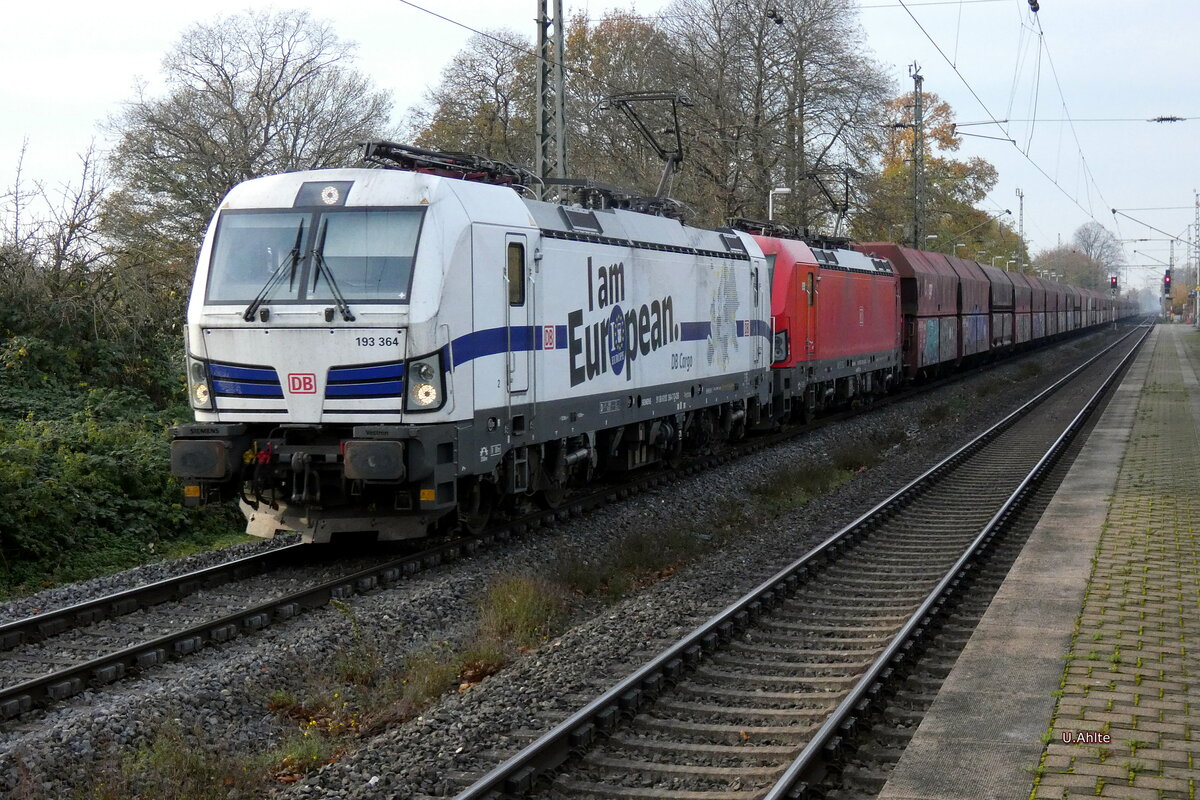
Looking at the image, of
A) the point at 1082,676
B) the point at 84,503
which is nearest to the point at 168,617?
the point at 84,503

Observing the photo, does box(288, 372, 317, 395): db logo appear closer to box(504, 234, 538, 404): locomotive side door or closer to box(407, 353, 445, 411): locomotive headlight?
box(407, 353, 445, 411): locomotive headlight

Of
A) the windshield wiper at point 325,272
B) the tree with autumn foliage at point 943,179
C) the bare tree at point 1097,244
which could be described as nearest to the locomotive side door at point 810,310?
the windshield wiper at point 325,272

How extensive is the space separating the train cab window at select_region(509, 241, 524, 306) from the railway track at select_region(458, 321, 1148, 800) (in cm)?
356

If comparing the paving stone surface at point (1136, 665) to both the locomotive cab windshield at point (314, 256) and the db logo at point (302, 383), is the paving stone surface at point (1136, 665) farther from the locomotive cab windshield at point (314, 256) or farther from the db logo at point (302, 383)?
the db logo at point (302, 383)

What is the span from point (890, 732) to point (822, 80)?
33993mm

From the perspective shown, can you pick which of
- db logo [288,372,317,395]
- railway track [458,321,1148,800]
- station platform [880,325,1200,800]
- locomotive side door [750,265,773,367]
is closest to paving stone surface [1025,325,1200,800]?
station platform [880,325,1200,800]

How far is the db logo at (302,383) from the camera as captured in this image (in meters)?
9.87

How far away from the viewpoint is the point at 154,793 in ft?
18.2

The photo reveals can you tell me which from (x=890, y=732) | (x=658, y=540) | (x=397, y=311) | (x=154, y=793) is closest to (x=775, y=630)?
(x=890, y=732)

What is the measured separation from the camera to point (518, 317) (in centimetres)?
1114

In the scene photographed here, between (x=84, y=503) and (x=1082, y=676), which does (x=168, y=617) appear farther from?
(x=1082, y=676)

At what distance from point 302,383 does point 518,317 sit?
2.22 m

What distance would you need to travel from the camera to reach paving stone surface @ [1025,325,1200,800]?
5.28 m

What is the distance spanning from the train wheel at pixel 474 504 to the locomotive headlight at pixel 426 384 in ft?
4.54
